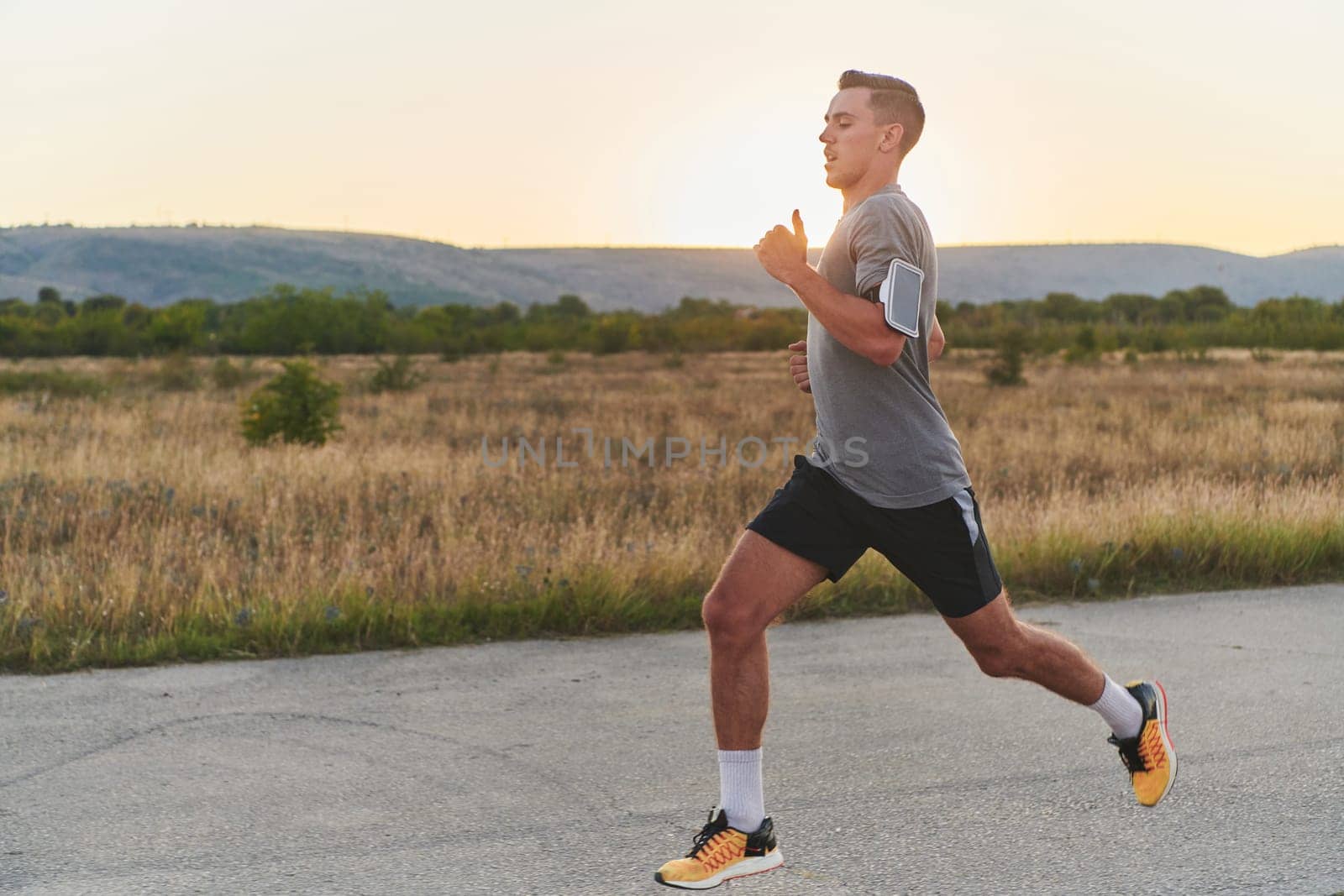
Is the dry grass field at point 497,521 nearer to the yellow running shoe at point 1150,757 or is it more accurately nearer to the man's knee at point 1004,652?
the yellow running shoe at point 1150,757

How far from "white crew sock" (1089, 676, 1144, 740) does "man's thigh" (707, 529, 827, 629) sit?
3.37 feet

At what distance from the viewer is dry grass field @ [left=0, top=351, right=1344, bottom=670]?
6.30 meters

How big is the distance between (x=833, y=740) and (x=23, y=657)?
3.82m

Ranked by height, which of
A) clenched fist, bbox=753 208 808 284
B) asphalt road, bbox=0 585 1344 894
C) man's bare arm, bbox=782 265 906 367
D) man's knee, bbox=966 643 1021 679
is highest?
clenched fist, bbox=753 208 808 284

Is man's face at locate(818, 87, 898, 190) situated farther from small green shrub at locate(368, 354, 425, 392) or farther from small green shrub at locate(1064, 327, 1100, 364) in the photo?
small green shrub at locate(1064, 327, 1100, 364)

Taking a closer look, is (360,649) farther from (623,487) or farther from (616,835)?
(623,487)

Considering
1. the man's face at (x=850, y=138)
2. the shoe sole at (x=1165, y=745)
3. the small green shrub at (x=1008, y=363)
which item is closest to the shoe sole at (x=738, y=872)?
the shoe sole at (x=1165, y=745)

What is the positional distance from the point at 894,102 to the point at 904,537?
49.0 inches

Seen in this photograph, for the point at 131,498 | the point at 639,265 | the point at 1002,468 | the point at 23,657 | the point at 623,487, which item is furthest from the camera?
the point at 639,265

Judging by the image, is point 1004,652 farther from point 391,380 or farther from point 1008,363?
point 1008,363

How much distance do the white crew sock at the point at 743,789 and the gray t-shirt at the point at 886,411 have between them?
0.82m

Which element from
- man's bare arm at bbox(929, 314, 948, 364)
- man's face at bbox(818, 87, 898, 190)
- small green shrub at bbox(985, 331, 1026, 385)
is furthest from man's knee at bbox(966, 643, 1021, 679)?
small green shrub at bbox(985, 331, 1026, 385)

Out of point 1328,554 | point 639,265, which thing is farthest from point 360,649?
point 639,265

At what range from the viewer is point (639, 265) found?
199 m
